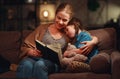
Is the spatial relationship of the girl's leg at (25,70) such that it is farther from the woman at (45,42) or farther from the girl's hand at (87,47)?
the girl's hand at (87,47)

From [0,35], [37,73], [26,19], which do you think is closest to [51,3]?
[26,19]

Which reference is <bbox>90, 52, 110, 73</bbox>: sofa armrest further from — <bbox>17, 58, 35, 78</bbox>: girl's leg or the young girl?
<bbox>17, 58, 35, 78</bbox>: girl's leg

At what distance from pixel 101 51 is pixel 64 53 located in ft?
1.34

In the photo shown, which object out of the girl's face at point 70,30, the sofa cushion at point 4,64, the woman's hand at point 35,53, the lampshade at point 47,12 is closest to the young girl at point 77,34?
the girl's face at point 70,30

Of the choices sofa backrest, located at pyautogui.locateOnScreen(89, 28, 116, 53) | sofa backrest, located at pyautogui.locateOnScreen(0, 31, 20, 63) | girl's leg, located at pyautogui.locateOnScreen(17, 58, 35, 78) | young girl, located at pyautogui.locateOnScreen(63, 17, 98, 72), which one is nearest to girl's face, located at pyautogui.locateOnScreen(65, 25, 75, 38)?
young girl, located at pyautogui.locateOnScreen(63, 17, 98, 72)

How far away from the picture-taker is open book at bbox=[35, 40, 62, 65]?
2.70 meters

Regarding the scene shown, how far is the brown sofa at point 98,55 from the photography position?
2688 millimetres

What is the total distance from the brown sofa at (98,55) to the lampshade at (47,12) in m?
2.29

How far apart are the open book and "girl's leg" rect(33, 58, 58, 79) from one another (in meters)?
0.05

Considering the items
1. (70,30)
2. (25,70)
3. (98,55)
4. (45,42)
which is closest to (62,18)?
(70,30)

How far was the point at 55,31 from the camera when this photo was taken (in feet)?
10.0

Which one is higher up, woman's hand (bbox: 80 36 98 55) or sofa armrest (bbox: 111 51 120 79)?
woman's hand (bbox: 80 36 98 55)

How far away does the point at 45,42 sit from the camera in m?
3.00

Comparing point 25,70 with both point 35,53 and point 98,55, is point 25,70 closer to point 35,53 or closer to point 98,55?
point 35,53
